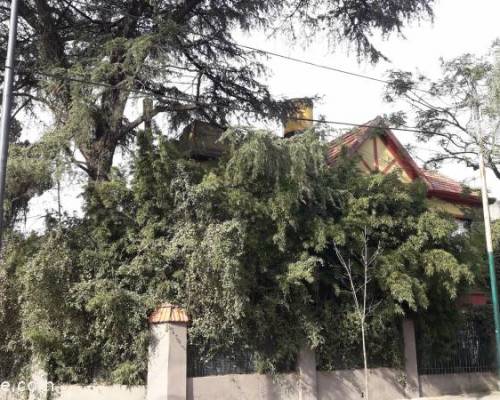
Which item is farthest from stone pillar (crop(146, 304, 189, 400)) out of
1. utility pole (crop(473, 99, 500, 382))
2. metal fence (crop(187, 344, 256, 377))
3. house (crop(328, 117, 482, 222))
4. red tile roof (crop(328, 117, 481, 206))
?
house (crop(328, 117, 482, 222))

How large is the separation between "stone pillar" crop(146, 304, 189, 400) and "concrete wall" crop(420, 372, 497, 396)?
689 centimetres

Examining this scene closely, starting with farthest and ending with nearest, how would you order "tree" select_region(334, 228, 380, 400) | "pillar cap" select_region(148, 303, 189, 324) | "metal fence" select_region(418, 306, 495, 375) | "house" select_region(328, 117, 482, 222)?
1. "house" select_region(328, 117, 482, 222)
2. "metal fence" select_region(418, 306, 495, 375)
3. "tree" select_region(334, 228, 380, 400)
4. "pillar cap" select_region(148, 303, 189, 324)

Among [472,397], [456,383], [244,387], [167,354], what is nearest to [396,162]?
[456,383]

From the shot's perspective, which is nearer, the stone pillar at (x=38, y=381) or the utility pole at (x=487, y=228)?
the stone pillar at (x=38, y=381)

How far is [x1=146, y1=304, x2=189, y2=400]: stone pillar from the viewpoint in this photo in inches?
449

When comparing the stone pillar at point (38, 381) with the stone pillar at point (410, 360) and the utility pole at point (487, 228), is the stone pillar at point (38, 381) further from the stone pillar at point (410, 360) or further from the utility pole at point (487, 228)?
the utility pole at point (487, 228)

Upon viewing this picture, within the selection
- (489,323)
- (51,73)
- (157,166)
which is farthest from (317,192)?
(489,323)

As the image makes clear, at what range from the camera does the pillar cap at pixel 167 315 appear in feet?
38.3

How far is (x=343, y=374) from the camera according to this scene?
1364cm

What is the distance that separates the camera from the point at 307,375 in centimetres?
1298

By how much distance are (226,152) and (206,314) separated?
3.86 m

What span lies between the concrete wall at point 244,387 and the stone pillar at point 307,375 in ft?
0.44

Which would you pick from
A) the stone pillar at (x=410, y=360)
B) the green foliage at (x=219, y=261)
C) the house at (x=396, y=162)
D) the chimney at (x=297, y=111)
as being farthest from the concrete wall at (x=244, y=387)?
the house at (x=396, y=162)

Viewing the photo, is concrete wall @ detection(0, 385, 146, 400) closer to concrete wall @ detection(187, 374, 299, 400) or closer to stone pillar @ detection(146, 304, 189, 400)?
stone pillar @ detection(146, 304, 189, 400)
